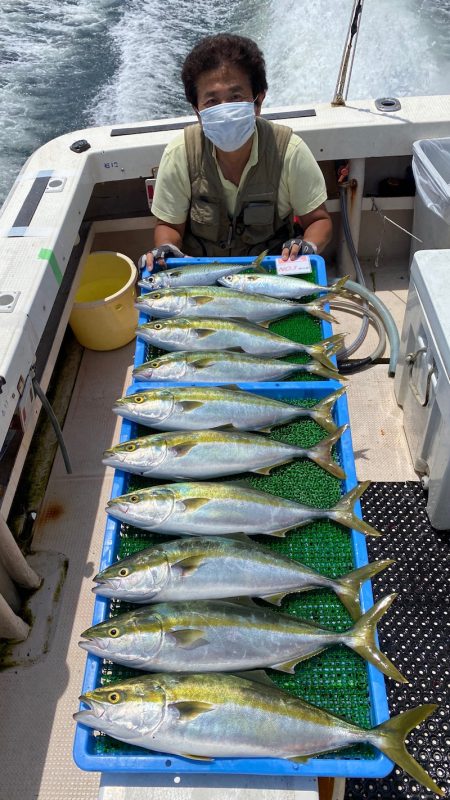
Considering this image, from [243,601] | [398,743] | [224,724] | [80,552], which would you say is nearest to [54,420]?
[80,552]

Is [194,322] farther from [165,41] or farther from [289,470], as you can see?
[165,41]

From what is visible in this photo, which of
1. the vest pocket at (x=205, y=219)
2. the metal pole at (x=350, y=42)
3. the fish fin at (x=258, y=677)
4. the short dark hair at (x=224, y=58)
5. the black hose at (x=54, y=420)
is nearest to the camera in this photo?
the fish fin at (x=258, y=677)

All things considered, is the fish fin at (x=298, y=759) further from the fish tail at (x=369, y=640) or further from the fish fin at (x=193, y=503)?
the fish fin at (x=193, y=503)

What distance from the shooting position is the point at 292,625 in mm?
1834

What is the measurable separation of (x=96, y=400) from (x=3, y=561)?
4.64 ft

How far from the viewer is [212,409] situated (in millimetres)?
2379

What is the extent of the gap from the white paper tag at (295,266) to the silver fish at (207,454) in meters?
1.13

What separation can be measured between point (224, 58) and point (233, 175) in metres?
0.61

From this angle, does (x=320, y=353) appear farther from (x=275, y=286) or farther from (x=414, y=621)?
(x=414, y=621)

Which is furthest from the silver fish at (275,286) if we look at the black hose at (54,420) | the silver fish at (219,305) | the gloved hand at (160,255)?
the black hose at (54,420)

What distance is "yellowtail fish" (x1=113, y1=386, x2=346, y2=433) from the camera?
2.35 metres

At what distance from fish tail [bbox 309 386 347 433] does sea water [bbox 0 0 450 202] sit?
19.6ft

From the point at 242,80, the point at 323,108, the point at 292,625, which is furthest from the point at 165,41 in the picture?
the point at 292,625

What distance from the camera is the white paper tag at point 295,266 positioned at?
314cm
